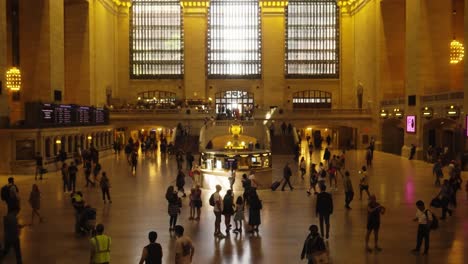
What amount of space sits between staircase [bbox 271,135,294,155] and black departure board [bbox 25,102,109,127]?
1288 cm

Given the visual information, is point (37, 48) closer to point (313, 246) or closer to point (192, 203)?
point (192, 203)

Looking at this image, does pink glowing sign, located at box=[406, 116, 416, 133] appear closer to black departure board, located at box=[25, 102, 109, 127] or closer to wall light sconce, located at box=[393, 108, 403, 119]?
wall light sconce, located at box=[393, 108, 403, 119]

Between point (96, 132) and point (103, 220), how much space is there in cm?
2431

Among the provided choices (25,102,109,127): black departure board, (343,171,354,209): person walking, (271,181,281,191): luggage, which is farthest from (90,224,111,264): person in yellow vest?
(25,102,109,127): black departure board

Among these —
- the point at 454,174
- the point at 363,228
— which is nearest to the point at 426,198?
the point at 454,174

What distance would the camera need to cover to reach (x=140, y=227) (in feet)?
48.1

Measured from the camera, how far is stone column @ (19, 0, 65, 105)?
35875mm

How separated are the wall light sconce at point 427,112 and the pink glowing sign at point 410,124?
6.58 feet

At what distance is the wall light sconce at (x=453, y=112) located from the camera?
100.0 feet

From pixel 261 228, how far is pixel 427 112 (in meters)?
23.4

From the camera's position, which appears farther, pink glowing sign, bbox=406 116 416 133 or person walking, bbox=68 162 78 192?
pink glowing sign, bbox=406 116 416 133

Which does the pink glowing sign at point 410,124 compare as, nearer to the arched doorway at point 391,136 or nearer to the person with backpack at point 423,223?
the arched doorway at point 391,136

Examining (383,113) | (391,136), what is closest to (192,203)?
(383,113)

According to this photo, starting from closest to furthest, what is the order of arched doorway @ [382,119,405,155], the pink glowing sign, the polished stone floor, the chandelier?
the polished stone floor → the chandelier → the pink glowing sign → arched doorway @ [382,119,405,155]
